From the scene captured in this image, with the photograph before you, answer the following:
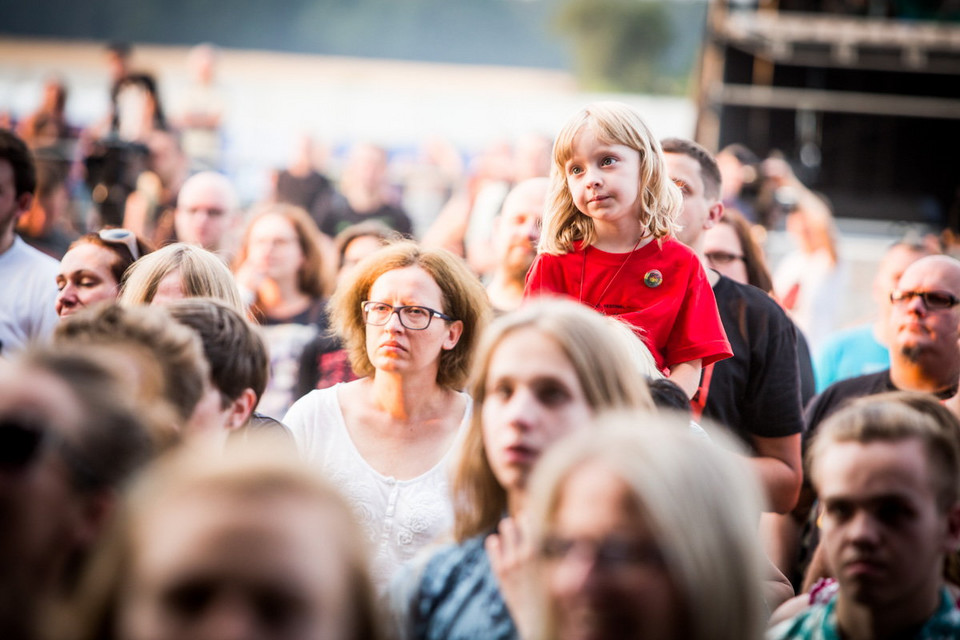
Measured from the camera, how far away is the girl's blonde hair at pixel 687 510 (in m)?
1.58

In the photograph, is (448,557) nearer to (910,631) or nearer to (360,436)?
(910,631)

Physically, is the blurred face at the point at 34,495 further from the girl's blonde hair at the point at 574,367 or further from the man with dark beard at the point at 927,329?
the man with dark beard at the point at 927,329

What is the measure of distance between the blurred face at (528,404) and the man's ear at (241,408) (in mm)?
759

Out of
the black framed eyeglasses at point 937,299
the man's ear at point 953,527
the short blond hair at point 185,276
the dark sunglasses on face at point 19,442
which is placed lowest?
the man's ear at point 953,527

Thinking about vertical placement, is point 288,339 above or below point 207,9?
below

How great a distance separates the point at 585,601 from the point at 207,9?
22366 millimetres

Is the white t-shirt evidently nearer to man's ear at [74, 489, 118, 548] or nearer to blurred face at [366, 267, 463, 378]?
blurred face at [366, 267, 463, 378]

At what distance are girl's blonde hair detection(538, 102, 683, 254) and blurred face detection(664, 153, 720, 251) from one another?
1.39 ft

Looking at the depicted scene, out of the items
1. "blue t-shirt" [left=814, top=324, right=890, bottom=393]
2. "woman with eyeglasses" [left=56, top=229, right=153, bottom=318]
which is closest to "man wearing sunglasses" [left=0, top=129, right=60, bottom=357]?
"woman with eyeglasses" [left=56, top=229, right=153, bottom=318]

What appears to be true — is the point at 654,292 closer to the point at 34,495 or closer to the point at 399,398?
the point at 399,398

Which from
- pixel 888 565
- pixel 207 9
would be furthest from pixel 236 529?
pixel 207 9

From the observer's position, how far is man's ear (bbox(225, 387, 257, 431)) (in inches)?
106

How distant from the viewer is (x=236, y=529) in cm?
142

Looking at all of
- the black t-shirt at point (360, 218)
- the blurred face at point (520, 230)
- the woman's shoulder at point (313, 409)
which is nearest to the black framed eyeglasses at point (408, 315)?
the woman's shoulder at point (313, 409)
